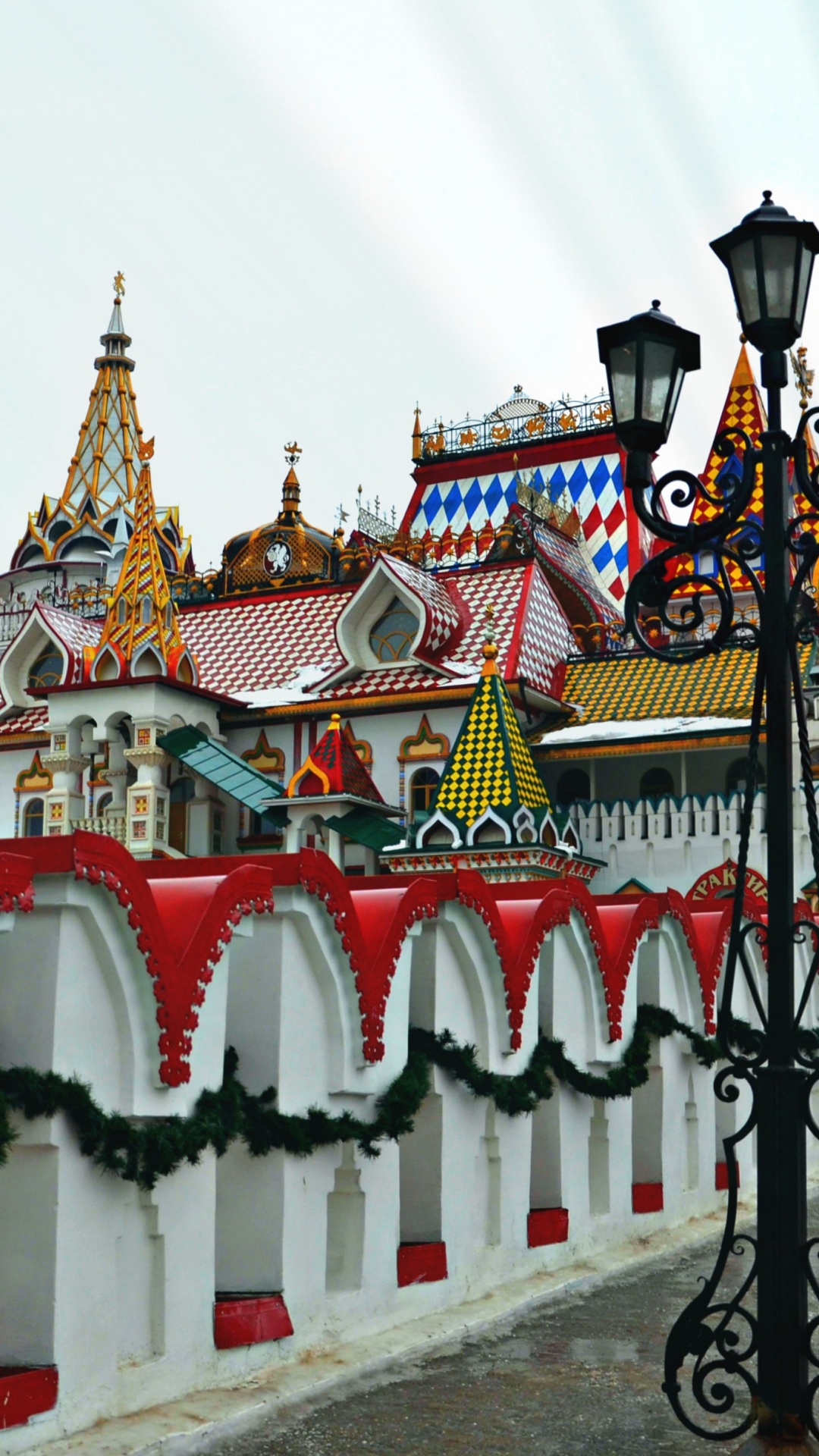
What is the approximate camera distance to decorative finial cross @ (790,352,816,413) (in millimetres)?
31578

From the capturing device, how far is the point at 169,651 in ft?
79.5

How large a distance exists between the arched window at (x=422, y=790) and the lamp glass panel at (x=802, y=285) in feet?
56.0

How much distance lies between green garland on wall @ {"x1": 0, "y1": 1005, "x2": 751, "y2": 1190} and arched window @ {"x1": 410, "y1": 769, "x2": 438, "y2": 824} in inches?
Answer: 432

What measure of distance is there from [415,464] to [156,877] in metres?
26.6

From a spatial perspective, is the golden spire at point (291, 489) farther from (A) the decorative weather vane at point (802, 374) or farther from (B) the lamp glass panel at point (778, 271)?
(B) the lamp glass panel at point (778, 271)

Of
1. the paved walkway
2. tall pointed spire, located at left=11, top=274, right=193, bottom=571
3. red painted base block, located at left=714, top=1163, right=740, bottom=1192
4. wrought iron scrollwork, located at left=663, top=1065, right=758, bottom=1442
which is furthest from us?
tall pointed spire, located at left=11, top=274, right=193, bottom=571

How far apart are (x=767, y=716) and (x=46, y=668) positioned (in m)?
21.7

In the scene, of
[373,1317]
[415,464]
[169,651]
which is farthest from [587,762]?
[373,1317]

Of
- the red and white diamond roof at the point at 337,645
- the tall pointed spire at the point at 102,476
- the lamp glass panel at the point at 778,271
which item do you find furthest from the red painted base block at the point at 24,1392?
the tall pointed spire at the point at 102,476

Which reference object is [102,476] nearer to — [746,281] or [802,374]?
[802,374]

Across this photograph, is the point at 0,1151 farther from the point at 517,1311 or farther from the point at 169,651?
the point at 169,651

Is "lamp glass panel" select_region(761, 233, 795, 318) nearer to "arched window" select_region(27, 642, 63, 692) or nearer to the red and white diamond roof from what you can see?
the red and white diamond roof

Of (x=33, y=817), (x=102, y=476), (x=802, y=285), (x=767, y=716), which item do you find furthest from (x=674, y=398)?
(x=102, y=476)

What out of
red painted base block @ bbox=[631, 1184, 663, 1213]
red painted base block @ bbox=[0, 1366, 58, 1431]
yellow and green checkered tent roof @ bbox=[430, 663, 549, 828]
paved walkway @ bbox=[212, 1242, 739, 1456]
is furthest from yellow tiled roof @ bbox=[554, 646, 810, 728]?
red painted base block @ bbox=[0, 1366, 58, 1431]
